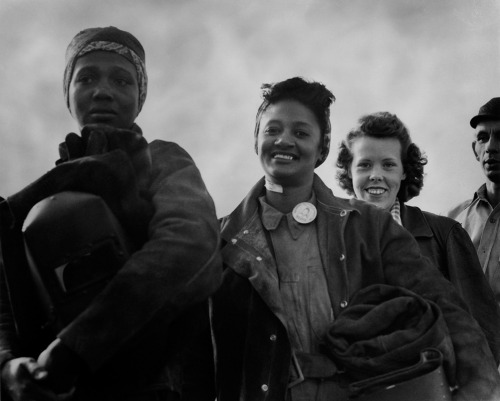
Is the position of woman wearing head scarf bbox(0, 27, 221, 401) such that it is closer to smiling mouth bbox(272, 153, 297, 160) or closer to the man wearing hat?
smiling mouth bbox(272, 153, 297, 160)

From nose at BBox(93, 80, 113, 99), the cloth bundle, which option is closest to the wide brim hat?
the cloth bundle

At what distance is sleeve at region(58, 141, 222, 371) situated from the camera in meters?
3.28

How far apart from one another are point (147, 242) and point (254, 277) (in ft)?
3.14

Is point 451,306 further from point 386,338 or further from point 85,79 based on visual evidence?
point 85,79

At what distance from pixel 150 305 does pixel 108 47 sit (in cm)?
156

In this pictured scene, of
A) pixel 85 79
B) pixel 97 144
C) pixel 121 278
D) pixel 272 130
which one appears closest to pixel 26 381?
pixel 121 278

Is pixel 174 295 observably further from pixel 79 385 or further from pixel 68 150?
pixel 68 150

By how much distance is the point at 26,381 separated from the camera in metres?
3.36

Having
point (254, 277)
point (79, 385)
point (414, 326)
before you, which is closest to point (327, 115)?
point (254, 277)

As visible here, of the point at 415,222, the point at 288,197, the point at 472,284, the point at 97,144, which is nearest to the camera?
the point at 97,144

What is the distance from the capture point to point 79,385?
3500mm

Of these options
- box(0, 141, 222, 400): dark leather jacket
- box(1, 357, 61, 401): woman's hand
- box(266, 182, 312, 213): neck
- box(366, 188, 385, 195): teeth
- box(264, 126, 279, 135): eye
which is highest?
box(264, 126, 279, 135): eye

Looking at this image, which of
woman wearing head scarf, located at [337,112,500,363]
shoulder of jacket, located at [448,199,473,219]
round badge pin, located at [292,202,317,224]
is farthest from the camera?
shoulder of jacket, located at [448,199,473,219]

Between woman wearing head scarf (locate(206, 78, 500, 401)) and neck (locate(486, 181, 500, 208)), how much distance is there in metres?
2.06
